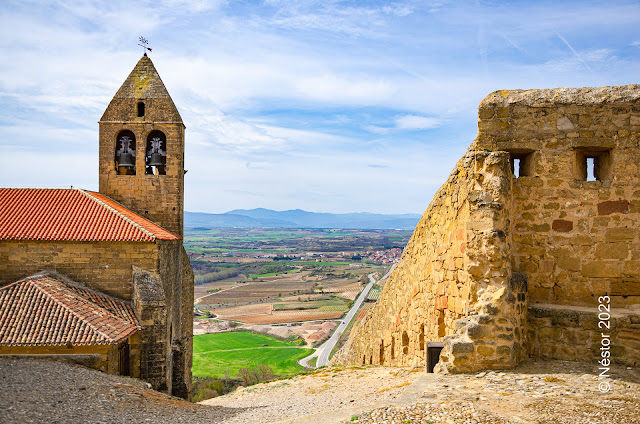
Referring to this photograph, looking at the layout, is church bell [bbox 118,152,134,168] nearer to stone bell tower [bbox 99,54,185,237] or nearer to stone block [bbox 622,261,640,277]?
stone bell tower [bbox 99,54,185,237]

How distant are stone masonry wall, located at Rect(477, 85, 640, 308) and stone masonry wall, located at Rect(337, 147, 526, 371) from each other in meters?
0.54

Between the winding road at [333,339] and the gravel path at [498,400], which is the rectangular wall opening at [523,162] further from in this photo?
the winding road at [333,339]

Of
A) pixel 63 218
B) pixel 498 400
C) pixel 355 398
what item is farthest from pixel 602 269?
pixel 63 218

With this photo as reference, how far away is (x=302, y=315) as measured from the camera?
200 feet

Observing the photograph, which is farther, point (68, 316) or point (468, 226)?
point (68, 316)

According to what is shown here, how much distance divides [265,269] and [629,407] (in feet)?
348

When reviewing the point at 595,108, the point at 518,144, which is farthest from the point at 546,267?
the point at 595,108

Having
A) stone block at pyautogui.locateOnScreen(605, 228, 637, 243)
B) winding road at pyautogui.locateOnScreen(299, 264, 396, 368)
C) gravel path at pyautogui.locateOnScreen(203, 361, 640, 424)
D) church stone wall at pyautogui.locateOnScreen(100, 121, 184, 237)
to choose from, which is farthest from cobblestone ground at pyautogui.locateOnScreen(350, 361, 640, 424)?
winding road at pyautogui.locateOnScreen(299, 264, 396, 368)

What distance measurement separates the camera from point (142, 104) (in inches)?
725

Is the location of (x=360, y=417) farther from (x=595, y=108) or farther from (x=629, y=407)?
(x=595, y=108)

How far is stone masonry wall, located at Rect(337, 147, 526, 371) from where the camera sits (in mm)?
5535

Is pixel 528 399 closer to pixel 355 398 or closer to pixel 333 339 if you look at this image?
pixel 355 398

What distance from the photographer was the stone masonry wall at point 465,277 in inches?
218

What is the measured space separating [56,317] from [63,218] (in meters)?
4.51
